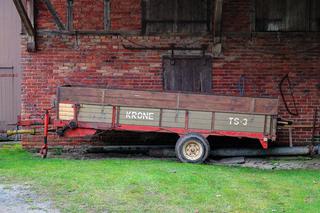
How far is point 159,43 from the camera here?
38.8 feet

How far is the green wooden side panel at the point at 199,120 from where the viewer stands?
10273 millimetres

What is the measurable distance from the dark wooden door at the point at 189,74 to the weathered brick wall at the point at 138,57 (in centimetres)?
17

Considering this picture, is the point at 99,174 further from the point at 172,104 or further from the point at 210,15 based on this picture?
the point at 210,15

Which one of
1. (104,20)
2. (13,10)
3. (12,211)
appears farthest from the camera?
(13,10)

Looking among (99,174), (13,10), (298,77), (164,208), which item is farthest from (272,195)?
(13,10)

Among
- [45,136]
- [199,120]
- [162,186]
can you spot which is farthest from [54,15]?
[162,186]

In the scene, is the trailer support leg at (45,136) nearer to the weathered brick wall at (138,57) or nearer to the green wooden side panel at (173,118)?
the weathered brick wall at (138,57)

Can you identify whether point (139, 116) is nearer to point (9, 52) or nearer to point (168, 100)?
point (168, 100)

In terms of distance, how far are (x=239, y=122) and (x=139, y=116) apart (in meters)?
2.07

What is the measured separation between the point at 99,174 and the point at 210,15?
5.19 m

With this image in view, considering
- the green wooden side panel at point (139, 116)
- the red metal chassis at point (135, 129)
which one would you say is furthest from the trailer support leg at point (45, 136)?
the green wooden side panel at point (139, 116)

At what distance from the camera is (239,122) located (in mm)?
10258

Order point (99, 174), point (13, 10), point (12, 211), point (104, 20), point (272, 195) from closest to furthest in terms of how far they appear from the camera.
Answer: point (12, 211)
point (272, 195)
point (99, 174)
point (104, 20)
point (13, 10)

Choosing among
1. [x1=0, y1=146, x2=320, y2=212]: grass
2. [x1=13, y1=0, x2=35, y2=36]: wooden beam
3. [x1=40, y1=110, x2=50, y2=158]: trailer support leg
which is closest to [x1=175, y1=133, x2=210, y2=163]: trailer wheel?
[x1=0, y1=146, x2=320, y2=212]: grass
